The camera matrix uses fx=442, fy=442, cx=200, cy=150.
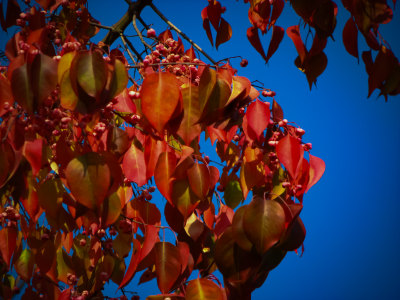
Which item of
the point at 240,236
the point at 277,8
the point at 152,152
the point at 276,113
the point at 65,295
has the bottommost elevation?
the point at 65,295

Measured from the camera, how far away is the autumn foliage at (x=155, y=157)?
54 centimetres

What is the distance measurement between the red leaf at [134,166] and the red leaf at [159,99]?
11 cm

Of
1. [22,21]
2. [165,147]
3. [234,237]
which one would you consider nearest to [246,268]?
[234,237]

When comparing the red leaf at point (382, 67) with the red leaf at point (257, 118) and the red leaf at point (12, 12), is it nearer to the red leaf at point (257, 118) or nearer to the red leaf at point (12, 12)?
the red leaf at point (257, 118)

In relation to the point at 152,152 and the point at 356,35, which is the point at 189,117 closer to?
the point at 152,152

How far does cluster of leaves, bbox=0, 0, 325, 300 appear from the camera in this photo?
53 centimetres

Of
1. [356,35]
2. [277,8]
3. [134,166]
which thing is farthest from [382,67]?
[134,166]

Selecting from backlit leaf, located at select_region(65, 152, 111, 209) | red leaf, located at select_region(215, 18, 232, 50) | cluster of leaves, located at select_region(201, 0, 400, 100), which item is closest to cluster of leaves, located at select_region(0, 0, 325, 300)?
backlit leaf, located at select_region(65, 152, 111, 209)

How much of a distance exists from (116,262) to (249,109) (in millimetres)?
406

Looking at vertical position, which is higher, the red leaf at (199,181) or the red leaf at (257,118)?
the red leaf at (257,118)

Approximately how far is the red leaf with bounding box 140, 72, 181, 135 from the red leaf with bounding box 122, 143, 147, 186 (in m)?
0.11

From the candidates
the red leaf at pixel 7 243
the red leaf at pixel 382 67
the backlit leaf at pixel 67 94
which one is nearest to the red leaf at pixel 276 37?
the red leaf at pixel 382 67

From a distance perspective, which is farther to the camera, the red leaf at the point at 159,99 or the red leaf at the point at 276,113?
the red leaf at the point at 276,113

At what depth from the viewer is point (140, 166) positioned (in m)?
0.65
